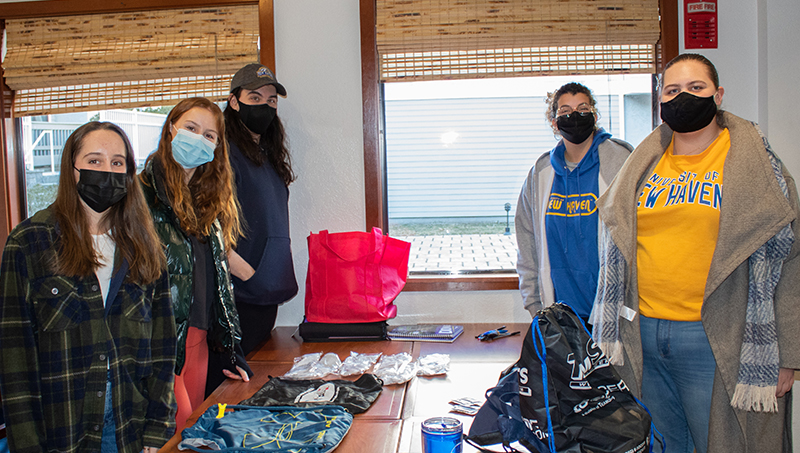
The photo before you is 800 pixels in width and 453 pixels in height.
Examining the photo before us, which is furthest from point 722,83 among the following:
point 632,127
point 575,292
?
point 575,292

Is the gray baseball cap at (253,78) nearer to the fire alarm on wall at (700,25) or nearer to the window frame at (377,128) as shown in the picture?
the window frame at (377,128)

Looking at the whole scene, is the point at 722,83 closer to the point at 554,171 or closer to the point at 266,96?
the point at 554,171

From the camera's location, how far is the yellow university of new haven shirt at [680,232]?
1481mm

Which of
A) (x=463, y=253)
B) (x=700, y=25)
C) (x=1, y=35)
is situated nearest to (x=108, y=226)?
(x=463, y=253)

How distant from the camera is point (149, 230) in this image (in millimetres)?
1537

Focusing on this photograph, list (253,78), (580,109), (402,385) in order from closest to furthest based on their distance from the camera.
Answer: (402,385) → (580,109) → (253,78)

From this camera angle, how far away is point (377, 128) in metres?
2.78

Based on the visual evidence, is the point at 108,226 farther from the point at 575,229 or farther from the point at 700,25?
the point at 700,25

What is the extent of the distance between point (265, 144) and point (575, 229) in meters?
1.50


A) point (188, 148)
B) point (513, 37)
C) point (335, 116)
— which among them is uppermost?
point (513, 37)

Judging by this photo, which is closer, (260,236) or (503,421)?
(503,421)

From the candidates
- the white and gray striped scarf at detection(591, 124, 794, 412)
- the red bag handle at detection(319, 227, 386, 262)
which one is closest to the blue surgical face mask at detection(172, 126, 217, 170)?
the red bag handle at detection(319, 227, 386, 262)

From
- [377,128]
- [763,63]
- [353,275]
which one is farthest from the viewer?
[377,128]

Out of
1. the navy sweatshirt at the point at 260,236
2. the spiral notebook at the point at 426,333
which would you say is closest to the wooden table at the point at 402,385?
the spiral notebook at the point at 426,333
